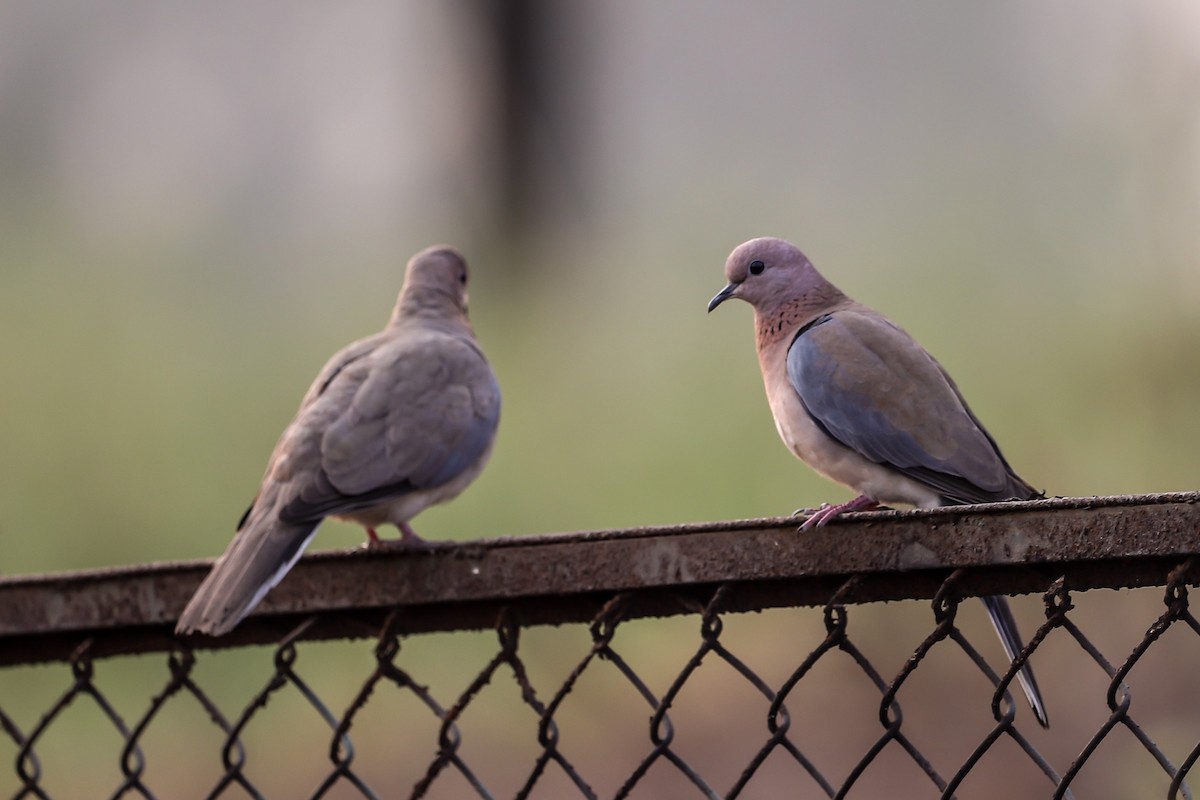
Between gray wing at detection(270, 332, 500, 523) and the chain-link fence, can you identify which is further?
gray wing at detection(270, 332, 500, 523)

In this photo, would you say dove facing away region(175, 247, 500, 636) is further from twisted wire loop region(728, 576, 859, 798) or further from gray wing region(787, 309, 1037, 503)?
twisted wire loop region(728, 576, 859, 798)

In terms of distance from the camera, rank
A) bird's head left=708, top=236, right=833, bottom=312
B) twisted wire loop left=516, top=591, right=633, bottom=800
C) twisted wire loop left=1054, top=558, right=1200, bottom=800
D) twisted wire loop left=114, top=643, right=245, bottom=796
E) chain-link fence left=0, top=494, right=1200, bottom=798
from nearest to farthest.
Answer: twisted wire loop left=1054, top=558, right=1200, bottom=800 < chain-link fence left=0, top=494, right=1200, bottom=798 < twisted wire loop left=516, top=591, right=633, bottom=800 < twisted wire loop left=114, top=643, right=245, bottom=796 < bird's head left=708, top=236, right=833, bottom=312

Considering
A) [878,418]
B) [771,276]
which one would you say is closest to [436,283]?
[771,276]

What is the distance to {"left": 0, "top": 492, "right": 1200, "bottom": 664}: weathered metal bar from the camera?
127 cm

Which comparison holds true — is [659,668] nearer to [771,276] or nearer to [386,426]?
[771,276]

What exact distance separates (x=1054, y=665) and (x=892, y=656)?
584 millimetres

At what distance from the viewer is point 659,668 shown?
4684mm

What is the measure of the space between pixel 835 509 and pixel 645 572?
0.66 m

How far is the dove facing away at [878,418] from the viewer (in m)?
2.40

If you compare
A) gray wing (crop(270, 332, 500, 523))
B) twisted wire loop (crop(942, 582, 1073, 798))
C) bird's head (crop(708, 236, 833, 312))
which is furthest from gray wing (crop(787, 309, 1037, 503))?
twisted wire loop (crop(942, 582, 1073, 798))

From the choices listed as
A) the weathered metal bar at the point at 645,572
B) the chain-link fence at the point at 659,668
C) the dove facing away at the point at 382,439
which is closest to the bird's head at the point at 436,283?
the dove facing away at the point at 382,439

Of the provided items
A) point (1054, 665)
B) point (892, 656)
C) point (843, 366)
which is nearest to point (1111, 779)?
point (1054, 665)

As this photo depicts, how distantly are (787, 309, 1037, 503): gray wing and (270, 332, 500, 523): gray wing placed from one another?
72 centimetres

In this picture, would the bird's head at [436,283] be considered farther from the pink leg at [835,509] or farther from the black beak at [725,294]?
the pink leg at [835,509]
